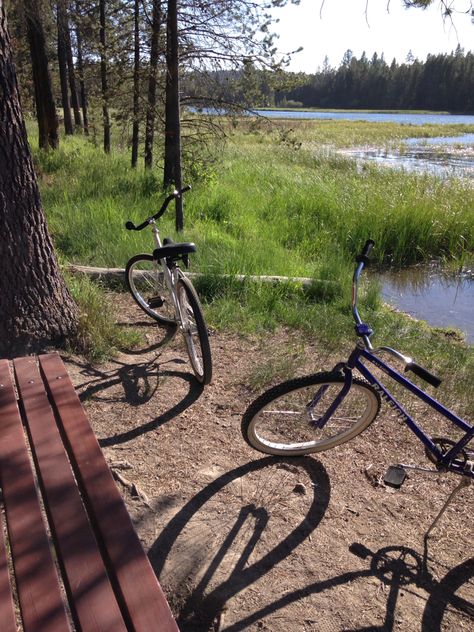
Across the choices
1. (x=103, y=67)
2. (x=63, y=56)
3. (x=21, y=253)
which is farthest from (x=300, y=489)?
(x=63, y=56)

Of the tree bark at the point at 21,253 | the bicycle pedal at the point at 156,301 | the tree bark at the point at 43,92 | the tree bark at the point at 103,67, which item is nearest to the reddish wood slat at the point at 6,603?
the tree bark at the point at 21,253

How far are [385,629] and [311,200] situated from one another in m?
8.70

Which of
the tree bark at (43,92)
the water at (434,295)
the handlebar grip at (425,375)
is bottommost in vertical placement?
the water at (434,295)

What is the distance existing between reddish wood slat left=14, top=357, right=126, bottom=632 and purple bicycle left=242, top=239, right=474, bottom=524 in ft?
3.30

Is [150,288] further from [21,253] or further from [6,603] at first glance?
[6,603]

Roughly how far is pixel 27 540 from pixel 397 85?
11345 cm

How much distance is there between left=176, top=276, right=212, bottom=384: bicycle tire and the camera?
331 centimetres

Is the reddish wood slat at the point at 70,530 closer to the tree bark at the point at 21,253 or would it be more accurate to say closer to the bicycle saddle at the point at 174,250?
the tree bark at the point at 21,253

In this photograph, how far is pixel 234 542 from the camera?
7.45 ft

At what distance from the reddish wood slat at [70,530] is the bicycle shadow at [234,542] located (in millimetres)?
627

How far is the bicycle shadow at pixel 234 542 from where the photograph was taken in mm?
1972

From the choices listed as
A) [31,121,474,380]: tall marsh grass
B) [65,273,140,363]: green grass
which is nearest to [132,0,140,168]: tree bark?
[31,121,474,380]: tall marsh grass

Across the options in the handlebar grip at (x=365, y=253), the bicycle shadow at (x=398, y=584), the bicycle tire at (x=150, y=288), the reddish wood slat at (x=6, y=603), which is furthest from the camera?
the bicycle tire at (x=150, y=288)

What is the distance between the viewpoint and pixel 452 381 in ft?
13.1
